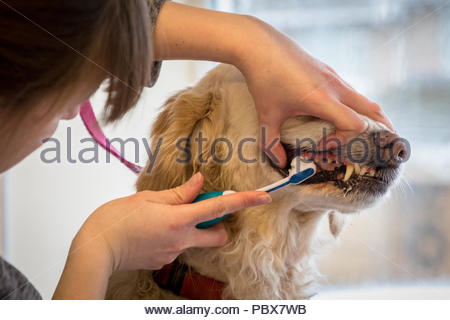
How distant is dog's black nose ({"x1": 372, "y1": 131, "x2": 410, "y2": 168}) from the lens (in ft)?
2.43

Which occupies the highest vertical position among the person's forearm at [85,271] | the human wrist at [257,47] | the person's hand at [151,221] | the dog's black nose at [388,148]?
the human wrist at [257,47]

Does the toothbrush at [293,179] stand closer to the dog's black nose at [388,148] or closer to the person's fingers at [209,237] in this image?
the person's fingers at [209,237]

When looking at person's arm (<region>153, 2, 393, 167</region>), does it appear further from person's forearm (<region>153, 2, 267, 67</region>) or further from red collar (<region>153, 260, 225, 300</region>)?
red collar (<region>153, 260, 225, 300</region>)

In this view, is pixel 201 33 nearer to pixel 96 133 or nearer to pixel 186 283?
pixel 96 133

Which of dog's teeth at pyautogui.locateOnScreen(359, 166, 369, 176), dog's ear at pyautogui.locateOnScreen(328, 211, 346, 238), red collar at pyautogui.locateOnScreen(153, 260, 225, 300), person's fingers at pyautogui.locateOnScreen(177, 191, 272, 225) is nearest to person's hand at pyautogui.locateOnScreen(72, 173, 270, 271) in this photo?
person's fingers at pyautogui.locateOnScreen(177, 191, 272, 225)

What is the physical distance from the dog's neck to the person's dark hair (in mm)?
427

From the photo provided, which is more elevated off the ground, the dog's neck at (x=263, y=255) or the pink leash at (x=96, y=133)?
the pink leash at (x=96, y=133)

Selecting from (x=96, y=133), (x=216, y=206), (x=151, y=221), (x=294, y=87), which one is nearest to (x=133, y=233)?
(x=151, y=221)

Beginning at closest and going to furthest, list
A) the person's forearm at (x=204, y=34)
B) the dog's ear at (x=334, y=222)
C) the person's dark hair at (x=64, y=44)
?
1. the person's dark hair at (x=64, y=44)
2. the person's forearm at (x=204, y=34)
3. the dog's ear at (x=334, y=222)

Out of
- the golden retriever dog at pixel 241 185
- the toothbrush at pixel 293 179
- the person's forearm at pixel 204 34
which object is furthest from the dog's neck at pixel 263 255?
the person's forearm at pixel 204 34

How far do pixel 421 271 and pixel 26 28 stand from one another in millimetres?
1009

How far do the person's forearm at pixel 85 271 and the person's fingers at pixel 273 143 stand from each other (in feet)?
1.18

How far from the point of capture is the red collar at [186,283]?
805 mm
